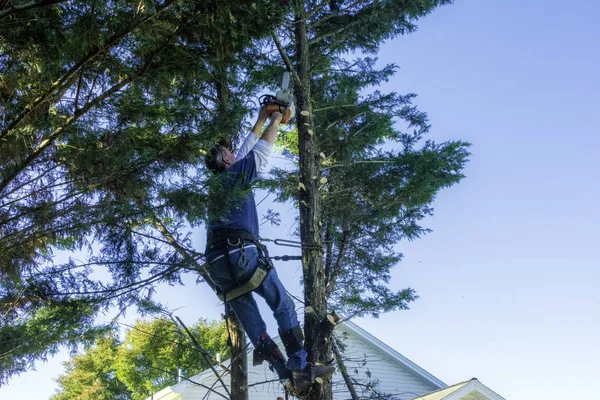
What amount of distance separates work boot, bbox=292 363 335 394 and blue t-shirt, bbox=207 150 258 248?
1185mm

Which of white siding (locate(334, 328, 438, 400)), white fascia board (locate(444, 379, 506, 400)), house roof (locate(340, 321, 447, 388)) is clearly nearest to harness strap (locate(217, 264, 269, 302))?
white fascia board (locate(444, 379, 506, 400))

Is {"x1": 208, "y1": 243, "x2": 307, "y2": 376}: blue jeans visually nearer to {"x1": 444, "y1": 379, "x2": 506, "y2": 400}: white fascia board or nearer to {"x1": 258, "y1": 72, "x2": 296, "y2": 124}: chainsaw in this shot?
{"x1": 258, "y1": 72, "x2": 296, "y2": 124}: chainsaw

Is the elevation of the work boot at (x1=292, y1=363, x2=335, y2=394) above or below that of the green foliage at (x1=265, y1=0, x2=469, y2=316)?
below

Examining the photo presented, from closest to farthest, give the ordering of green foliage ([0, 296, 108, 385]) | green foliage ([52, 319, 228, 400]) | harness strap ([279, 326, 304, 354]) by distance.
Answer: harness strap ([279, 326, 304, 354]), green foliage ([0, 296, 108, 385]), green foliage ([52, 319, 228, 400])

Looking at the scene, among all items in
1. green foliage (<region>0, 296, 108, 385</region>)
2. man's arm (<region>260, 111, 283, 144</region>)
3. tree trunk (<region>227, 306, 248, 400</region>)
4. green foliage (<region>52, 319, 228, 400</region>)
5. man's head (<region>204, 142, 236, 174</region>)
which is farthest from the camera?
green foliage (<region>52, 319, 228, 400</region>)

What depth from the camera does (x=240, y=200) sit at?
5.29 m

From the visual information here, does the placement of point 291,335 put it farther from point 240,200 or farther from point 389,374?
point 389,374

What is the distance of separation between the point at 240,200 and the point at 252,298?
85cm

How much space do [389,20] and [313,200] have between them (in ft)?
8.34

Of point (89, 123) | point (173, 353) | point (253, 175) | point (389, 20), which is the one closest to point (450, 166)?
point (389, 20)

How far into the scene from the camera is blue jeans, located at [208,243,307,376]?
5.18m

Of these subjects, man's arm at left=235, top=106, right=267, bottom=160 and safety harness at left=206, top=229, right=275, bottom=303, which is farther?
man's arm at left=235, top=106, right=267, bottom=160

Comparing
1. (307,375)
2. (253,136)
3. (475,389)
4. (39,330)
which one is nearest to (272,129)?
(253,136)

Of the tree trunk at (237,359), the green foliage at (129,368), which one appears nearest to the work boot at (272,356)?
the tree trunk at (237,359)
